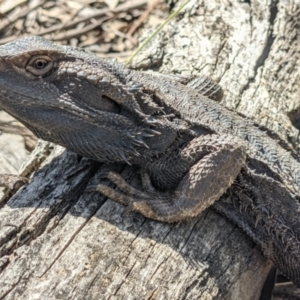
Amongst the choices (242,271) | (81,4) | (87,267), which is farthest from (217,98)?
(81,4)

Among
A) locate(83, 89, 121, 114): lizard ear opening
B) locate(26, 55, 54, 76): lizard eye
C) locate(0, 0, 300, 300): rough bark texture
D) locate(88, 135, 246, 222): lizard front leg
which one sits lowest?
locate(0, 0, 300, 300): rough bark texture

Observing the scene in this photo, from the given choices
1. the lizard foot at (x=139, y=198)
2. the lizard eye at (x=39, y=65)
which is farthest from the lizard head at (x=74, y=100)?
the lizard foot at (x=139, y=198)

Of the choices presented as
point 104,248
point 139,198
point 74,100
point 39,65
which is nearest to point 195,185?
point 139,198

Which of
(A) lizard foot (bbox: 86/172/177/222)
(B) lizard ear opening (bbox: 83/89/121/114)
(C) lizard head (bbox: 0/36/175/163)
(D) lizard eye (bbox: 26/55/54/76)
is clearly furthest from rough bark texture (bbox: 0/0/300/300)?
(D) lizard eye (bbox: 26/55/54/76)

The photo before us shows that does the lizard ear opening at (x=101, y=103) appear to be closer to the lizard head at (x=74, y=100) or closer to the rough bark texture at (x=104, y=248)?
the lizard head at (x=74, y=100)

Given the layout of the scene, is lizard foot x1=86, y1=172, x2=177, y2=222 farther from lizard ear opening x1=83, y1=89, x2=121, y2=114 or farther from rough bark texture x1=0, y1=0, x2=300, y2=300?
lizard ear opening x1=83, y1=89, x2=121, y2=114

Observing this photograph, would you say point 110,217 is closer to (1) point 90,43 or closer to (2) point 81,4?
(1) point 90,43
